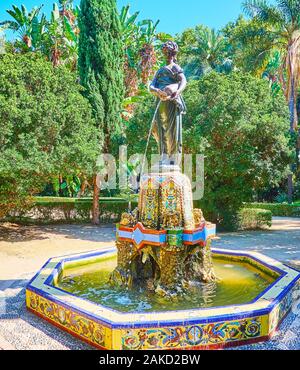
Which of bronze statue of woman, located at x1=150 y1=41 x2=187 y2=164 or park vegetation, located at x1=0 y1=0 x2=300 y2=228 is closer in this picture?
bronze statue of woman, located at x1=150 y1=41 x2=187 y2=164

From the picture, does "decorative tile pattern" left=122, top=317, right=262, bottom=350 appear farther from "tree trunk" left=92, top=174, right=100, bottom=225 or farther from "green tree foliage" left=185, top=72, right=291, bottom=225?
"tree trunk" left=92, top=174, right=100, bottom=225

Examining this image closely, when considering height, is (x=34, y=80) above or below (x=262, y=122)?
above

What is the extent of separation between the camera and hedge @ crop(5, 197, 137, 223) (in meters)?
20.1

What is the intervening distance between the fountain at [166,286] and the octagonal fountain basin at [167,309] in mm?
14

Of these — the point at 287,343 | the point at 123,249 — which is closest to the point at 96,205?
the point at 123,249

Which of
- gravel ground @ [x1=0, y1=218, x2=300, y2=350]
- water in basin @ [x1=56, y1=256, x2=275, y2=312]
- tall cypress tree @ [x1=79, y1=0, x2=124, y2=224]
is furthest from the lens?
tall cypress tree @ [x1=79, y1=0, x2=124, y2=224]

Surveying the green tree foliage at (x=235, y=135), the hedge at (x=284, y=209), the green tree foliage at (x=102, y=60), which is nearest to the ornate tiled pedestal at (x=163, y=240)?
the green tree foliage at (x=235, y=135)

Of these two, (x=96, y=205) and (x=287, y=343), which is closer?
(x=287, y=343)

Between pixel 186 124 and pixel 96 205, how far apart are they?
703 cm

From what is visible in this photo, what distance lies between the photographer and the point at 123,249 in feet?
25.2

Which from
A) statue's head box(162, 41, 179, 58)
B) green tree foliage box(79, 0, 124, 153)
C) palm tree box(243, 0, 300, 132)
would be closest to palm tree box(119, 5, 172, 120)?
green tree foliage box(79, 0, 124, 153)

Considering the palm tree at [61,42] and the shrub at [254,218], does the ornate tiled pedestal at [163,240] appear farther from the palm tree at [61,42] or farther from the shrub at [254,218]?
the palm tree at [61,42]

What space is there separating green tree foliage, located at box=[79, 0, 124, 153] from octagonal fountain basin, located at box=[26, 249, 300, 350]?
12.4 metres
